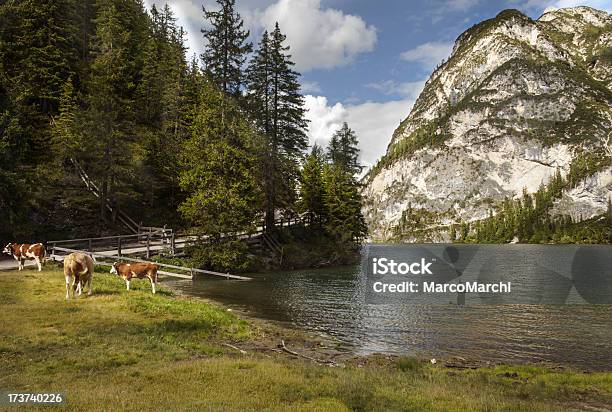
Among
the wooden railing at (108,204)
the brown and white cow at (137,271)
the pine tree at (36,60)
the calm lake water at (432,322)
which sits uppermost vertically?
the pine tree at (36,60)

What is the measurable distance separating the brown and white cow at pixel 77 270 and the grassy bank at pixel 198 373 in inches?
33.0

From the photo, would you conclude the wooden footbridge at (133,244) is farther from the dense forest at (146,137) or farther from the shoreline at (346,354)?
the shoreline at (346,354)

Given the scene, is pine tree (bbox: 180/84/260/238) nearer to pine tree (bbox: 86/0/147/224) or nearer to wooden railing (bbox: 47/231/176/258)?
wooden railing (bbox: 47/231/176/258)

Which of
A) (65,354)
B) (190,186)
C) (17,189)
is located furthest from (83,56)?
(65,354)

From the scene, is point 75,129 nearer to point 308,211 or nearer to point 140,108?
point 140,108

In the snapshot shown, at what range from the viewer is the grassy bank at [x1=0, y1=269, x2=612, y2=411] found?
8227 mm

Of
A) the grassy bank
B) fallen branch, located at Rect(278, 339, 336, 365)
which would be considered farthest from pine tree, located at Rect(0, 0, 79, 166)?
fallen branch, located at Rect(278, 339, 336, 365)

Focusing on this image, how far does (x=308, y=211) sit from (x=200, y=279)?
2674 cm

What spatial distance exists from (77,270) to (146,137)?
28328 mm

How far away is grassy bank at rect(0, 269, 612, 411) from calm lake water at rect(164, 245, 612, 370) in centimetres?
295

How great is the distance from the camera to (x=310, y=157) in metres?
58.5

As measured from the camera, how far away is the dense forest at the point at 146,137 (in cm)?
3497

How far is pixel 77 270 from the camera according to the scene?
1781 centimetres

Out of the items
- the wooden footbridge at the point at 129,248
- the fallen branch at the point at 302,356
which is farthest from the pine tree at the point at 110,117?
the fallen branch at the point at 302,356
